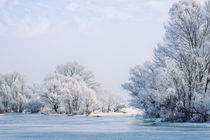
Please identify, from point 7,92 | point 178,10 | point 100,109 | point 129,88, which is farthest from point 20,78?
point 178,10

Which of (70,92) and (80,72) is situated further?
(80,72)

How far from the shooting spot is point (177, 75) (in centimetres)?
2509

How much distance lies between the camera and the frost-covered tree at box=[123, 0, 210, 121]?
947 inches

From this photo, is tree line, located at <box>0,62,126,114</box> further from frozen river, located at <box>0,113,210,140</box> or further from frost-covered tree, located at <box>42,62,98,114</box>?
frozen river, located at <box>0,113,210,140</box>

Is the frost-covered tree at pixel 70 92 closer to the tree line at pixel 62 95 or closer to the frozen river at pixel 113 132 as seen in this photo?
the tree line at pixel 62 95

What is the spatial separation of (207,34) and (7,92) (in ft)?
172

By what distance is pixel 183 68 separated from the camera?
25.7 metres

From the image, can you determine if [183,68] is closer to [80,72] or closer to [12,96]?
[80,72]

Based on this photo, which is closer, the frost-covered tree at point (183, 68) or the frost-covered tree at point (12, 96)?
the frost-covered tree at point (183, 68)

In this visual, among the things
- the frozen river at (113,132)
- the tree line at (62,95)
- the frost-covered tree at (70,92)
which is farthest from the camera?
the tree line at (62,95)

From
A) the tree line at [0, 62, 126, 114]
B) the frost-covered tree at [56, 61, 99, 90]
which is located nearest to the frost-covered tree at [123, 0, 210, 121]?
the tree line at [0, 62, 126, 114]

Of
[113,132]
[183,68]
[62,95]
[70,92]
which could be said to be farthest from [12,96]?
[113,132]

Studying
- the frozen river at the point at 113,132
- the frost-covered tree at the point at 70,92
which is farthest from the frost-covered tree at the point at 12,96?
the frozen river at the point at 113,132

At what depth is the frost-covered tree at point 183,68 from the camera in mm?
24062
